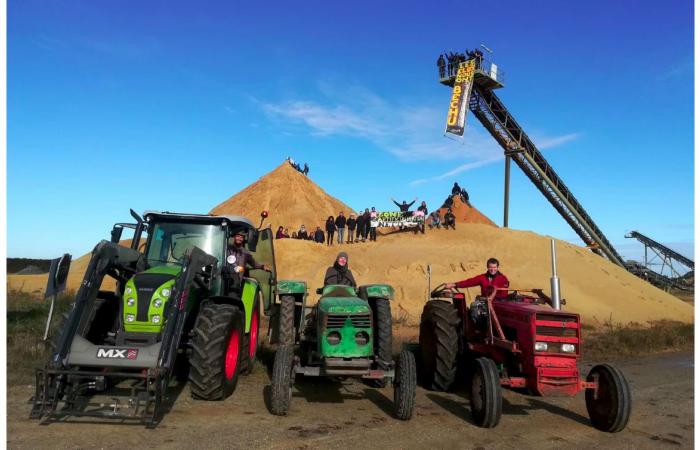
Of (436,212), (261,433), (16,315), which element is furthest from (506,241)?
(261,433)

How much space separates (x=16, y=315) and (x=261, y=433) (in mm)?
12198

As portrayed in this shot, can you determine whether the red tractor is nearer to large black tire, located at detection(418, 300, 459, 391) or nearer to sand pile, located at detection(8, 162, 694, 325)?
large black tire, located at detection(418, 300, 459, 391)

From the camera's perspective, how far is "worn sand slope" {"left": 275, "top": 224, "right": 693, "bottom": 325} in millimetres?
18766

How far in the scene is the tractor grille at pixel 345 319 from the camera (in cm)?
638

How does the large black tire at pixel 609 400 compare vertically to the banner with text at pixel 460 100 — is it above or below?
below

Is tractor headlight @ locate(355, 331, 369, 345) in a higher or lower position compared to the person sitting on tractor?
lower

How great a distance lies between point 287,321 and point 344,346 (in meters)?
0.97

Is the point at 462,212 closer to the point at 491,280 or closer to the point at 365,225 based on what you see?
the point at 365,225

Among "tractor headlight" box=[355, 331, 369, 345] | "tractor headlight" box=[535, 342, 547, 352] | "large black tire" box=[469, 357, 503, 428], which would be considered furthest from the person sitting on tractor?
"tractor headlight" box=[535, 342, 547, 352]

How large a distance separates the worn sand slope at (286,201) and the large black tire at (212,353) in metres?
34.9

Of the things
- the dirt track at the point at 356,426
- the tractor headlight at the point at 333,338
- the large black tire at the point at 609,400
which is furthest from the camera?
the tractor headlight at the point at 333,338

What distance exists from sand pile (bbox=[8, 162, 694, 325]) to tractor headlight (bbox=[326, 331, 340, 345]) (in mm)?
10437

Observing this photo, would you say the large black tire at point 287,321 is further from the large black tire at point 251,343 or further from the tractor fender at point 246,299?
the large black tire at point 251,343

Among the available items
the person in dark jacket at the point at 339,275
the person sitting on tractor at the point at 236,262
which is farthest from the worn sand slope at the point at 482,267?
the person sitting on tractor at the point at 236,262
